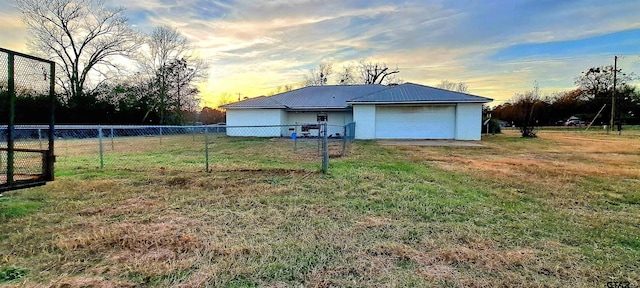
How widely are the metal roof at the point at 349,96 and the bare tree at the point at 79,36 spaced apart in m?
17.8

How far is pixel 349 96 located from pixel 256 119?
306 inches

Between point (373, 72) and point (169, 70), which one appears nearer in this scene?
point (169, 70)

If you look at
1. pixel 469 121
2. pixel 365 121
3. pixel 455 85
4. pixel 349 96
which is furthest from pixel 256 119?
pixel 455 85

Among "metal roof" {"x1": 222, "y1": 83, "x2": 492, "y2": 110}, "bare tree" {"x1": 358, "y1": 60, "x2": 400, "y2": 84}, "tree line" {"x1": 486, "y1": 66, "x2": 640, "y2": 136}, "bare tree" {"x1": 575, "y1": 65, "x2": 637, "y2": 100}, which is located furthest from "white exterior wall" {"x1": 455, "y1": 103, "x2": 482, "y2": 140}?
"bare tree" {"x1": 575, "y1": 65, "x2": 637, "y2": 100}

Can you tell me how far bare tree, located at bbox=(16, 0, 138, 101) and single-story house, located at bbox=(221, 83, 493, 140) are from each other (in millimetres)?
17957

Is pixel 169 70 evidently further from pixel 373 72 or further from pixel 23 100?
pixel 23 100

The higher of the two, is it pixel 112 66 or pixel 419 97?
pixel 112 66

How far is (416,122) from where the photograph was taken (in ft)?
62.7

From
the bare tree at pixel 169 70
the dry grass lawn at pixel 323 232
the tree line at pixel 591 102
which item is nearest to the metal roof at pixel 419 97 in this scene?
the dry grass lawn at pixel 323 232

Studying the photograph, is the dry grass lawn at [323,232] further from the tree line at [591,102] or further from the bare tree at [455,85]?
the bare tree at [455,85]

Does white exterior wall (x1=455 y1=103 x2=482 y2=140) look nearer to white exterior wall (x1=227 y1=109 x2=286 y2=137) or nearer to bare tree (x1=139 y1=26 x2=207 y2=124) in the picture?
white exterior wall (x1=227 y1=109 x2=286 y2=137)

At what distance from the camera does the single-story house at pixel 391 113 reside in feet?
60.3

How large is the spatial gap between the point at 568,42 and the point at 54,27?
42.1 m

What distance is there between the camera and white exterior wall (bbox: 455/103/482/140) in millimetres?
18281
